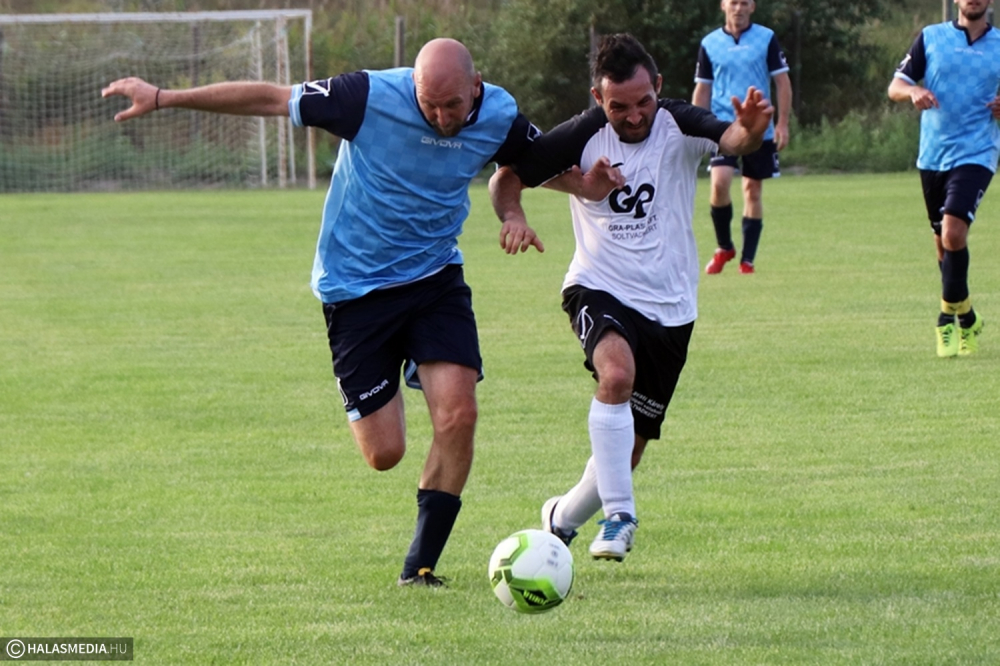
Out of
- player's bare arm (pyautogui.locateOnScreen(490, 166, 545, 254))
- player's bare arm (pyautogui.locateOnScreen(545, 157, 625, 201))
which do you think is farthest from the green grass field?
player's bare arm (pyautogui.locateOnScreen(545, 157, 625, 201))

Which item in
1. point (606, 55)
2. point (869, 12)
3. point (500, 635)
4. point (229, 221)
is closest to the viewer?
point (500, 635)

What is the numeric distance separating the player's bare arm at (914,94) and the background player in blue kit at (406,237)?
4765 millimetres

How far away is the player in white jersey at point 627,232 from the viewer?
5.65 m

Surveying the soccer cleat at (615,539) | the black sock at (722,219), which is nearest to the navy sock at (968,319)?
the black sock at (722,219)

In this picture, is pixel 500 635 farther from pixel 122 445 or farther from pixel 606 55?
pixel 122 445

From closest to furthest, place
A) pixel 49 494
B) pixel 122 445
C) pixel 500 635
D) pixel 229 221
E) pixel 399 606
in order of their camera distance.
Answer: pixel 500 635
pixel 399 606
pixel 49 494
pixel 122 445
pixel 229 221

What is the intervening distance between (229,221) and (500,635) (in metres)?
18.6

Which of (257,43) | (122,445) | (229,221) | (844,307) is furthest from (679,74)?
(122,445)

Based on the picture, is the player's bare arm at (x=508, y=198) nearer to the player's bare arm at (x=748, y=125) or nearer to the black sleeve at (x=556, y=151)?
the black sleeve at (x=556, y=151)

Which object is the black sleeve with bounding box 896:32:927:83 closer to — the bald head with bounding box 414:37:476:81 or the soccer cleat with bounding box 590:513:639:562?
the bald head with bounding box 414:37:476:81

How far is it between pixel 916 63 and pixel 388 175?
5.76m

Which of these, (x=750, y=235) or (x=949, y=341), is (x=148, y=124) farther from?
(x=949, y=341)

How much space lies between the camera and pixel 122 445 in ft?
26.8

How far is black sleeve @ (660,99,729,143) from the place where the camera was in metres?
5.71
